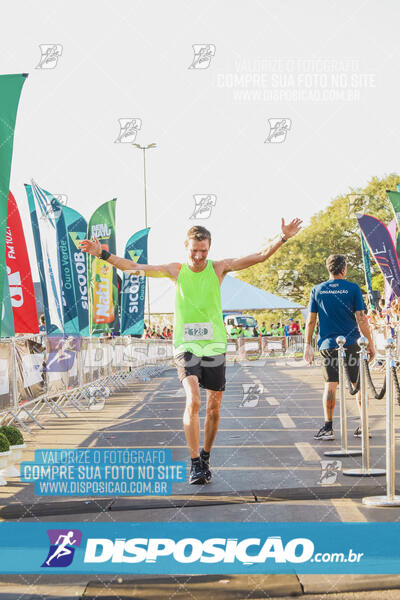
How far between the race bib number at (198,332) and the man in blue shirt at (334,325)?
211cm

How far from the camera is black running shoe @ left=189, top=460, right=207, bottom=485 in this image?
248 inches

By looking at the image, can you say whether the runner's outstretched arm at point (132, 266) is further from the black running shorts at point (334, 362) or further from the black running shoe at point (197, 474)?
the black running shorts at point (334, 362)

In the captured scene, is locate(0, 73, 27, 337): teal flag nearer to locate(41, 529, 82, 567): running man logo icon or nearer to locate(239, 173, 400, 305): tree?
locate(41, 529, 82, 567): running man logo icon

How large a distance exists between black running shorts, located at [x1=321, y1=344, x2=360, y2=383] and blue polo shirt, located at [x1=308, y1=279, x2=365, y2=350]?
0.21 feet

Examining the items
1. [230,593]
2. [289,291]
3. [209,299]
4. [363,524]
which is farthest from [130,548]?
[289,291]

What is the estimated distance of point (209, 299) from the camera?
21.5 feet

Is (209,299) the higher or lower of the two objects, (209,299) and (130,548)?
the higher

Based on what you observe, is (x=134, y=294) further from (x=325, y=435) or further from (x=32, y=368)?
(x=325, y=435)

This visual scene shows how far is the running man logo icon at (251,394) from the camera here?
13.4 meters

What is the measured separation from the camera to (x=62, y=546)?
4.42 m

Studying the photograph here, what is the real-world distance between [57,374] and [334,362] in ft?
19.1

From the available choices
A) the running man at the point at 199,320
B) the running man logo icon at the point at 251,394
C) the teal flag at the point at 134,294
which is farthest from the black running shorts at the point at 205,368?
the teal flag at the point at 134,294

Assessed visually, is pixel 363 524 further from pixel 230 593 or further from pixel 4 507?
pixel 4 507

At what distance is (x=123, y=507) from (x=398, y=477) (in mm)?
2303
